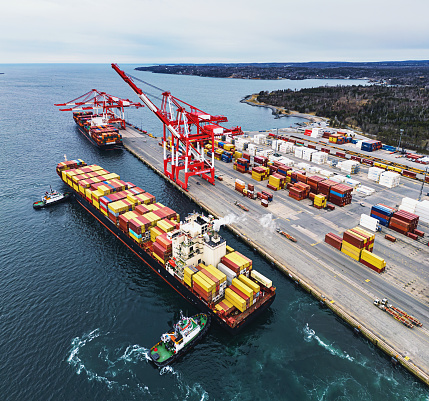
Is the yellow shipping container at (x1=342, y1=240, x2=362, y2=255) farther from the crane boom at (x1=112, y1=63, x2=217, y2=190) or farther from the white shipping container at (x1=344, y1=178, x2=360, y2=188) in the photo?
the crane boom at (x1=112, y1=63, x2=217, y2=190)

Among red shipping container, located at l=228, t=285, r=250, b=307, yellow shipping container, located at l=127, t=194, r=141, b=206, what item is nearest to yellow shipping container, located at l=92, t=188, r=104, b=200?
yellow shipping container, located at l=127, t=194, r=141, b=206

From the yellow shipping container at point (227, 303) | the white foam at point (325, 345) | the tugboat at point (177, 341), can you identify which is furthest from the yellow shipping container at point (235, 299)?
the white foam at point (325, 345)

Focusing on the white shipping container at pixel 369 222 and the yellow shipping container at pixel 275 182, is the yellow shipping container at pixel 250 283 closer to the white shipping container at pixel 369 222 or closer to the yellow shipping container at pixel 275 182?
the white shipping container at pixel 369 222

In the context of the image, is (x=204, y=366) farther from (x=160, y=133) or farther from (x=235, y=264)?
(x=160, y=133)

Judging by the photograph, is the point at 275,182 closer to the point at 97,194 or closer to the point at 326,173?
the point at 326,173

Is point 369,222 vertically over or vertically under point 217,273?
under

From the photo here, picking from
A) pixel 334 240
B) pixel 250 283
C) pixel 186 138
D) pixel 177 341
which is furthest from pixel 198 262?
pixel 186 138
